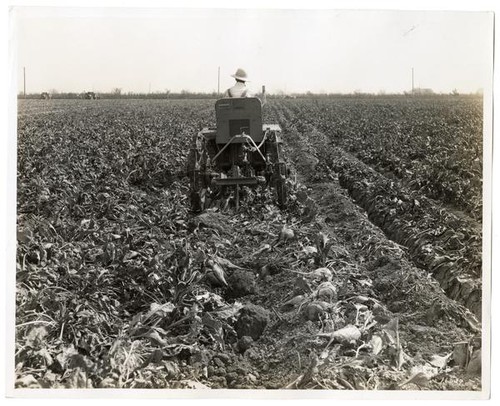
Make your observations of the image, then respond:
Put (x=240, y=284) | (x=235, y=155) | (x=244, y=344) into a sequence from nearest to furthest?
1. (x=244, y=344)
2. (x=240, y=284)
3. (x=235, y=155)

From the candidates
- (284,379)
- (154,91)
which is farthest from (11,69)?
(284,379)

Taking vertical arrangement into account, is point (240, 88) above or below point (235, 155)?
above

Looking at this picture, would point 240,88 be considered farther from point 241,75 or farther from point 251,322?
point 251,322

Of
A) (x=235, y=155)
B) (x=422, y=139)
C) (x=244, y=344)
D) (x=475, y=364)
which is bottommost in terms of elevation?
(x=475, y=364)

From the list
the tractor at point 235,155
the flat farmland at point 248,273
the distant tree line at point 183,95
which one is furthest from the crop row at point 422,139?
the tractor at point 235,155

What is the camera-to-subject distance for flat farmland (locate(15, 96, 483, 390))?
5246 mm

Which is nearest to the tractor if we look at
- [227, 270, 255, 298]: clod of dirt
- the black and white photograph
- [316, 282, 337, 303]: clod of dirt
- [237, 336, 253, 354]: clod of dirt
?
the black and white photograph

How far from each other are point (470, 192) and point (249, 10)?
2.72 metres

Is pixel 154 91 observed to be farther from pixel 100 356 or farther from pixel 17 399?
pixel 17 399

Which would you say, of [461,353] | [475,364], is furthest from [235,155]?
[475,364]

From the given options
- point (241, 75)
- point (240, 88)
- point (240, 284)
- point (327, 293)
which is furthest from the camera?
point (240, 88)

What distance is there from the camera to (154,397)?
17.2ft

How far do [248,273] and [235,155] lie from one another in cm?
212

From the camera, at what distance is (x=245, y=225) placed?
7062 millimetres
